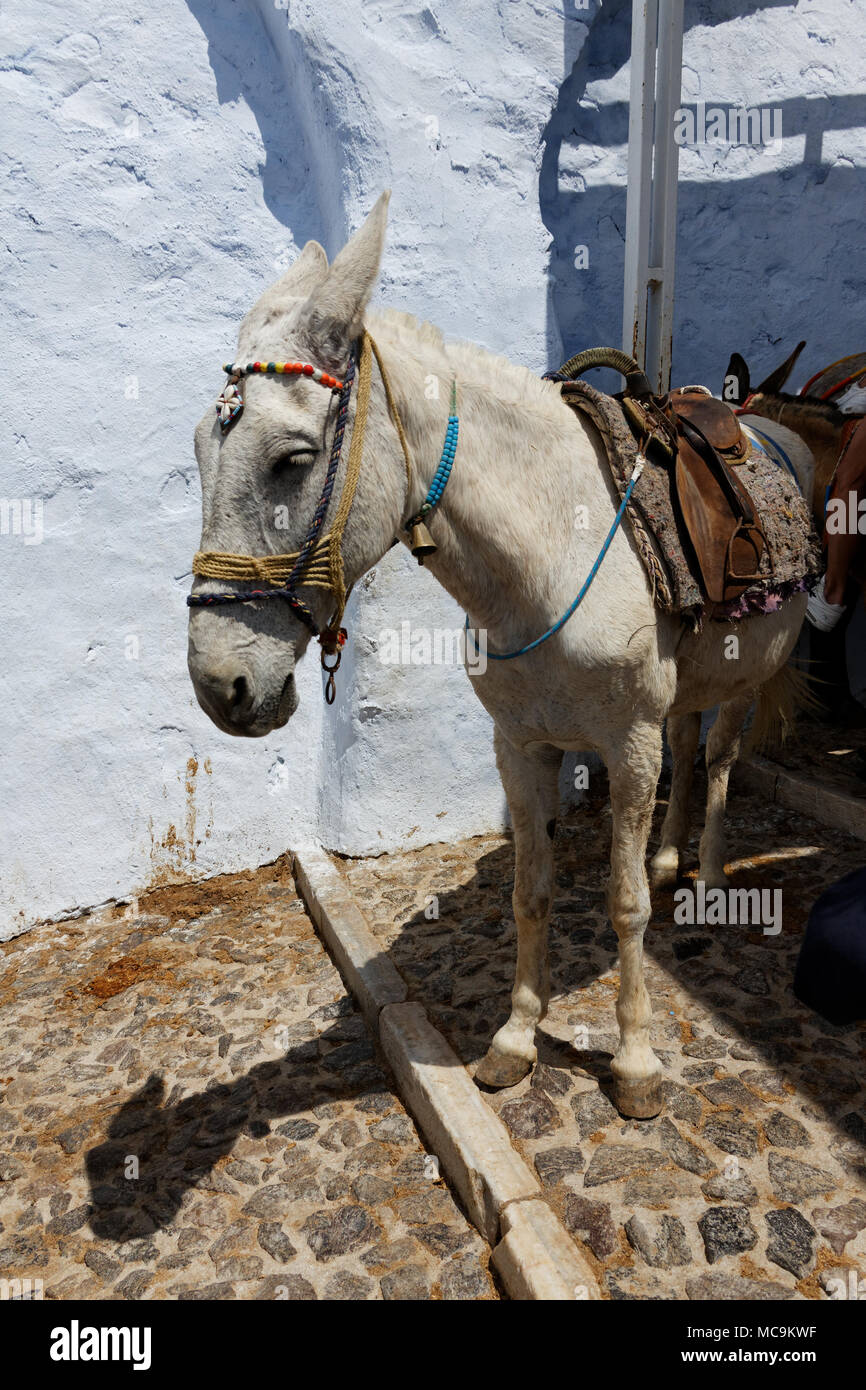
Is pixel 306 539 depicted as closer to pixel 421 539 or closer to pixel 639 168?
pixel 421 539

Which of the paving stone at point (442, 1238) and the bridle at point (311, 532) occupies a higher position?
the bridle at point (311, 532)

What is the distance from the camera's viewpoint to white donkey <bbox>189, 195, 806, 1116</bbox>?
6.88ft

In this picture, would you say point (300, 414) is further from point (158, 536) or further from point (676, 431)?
point (158, 536)

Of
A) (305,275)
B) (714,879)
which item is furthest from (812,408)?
(305,275)

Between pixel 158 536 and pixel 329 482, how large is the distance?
2.96m

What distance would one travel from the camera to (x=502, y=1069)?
10.5ft

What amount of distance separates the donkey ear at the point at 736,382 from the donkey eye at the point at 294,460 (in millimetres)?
3704

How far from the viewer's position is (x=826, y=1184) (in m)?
2.70

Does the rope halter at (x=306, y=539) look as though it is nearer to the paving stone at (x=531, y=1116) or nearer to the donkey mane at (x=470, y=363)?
the donkey mane at (x=470, y=363)

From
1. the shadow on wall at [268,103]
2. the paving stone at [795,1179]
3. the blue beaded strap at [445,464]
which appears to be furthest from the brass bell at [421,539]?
the shadow on wall at [268,103]

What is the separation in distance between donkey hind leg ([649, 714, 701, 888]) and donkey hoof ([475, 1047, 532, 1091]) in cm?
165

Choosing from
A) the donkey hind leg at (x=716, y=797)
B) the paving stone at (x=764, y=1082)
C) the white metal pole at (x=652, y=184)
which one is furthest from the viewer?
the white metal pole at (x=652, y=184)

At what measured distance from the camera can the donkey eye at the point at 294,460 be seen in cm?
208

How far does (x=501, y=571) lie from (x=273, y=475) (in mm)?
796
